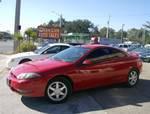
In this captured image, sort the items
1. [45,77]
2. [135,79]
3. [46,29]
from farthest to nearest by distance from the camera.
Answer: [46,29] < [135,79] < [45,77]

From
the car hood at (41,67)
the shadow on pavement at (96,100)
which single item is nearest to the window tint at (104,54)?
the car hood at (41,67)

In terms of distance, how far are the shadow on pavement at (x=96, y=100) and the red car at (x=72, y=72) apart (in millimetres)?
281

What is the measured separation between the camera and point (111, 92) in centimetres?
864

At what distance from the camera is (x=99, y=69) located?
8.16m

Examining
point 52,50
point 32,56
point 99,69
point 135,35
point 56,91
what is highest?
→ point 135,35

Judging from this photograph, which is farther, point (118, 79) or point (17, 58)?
point (17, 58)

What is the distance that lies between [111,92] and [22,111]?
3.07m

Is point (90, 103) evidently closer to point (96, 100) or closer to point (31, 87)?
point (96, 100)

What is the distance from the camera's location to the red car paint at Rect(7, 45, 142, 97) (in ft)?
22.9

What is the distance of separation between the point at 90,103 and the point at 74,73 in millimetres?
867

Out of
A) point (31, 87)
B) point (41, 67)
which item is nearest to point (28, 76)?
point (31, 87)

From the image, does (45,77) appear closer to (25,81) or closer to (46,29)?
(25,81)

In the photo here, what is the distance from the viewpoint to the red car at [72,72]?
23.0 ft

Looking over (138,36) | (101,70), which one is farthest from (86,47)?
(138,36)
